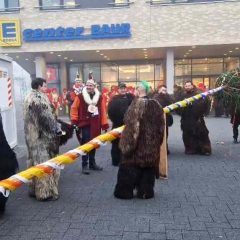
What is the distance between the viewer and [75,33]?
57.4 feet

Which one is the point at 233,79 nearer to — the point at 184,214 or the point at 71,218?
the point at 184,214

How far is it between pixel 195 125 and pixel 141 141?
132 inches

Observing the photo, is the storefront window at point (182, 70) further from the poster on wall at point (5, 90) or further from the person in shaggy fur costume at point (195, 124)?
the poster on wall at point (5, 90)

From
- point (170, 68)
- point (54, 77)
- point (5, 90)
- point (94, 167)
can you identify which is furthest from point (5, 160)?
point (54, 77)

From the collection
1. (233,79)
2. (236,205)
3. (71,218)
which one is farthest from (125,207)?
(233,79)

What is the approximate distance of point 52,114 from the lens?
445 cm

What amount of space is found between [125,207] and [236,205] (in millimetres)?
1514

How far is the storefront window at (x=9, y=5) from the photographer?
17.7m

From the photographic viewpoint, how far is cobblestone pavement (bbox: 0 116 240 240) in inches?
136

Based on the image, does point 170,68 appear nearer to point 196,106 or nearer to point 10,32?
point 10,32

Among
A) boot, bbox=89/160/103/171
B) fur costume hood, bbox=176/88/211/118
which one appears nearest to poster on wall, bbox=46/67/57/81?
fur costume hood, bbox=176/88/211/118

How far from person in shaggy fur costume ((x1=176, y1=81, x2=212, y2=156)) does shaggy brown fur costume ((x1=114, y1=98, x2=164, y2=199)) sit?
10.2 ft

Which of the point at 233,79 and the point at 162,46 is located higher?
the point at 162,46

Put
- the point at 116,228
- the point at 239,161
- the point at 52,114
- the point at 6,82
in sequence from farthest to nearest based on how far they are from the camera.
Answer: the point at 6,82
the point at 239,161
the point at 52,114
the point at 116,228
